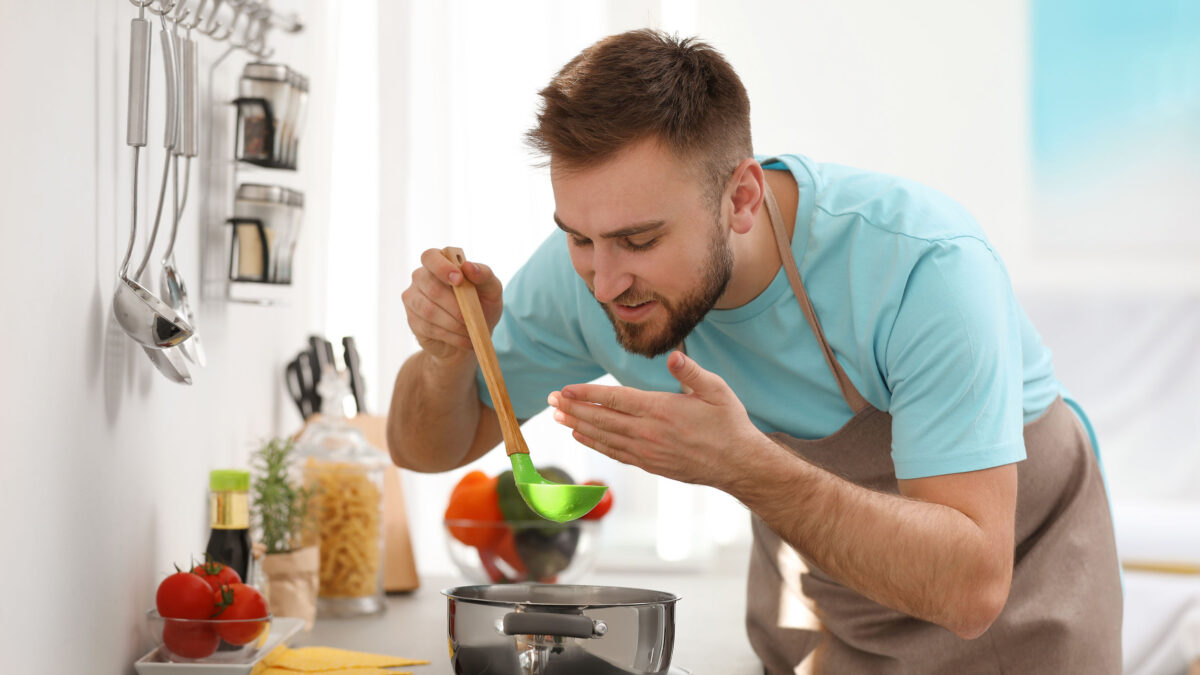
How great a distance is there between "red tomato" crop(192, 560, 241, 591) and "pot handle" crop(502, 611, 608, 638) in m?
0.33

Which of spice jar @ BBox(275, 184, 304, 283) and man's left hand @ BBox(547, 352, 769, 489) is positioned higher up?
spice jar @ BBox(275, 184, 304, 283)

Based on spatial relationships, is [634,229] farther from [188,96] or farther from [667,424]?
[188,96]

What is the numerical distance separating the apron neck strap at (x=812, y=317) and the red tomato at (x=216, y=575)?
0.67 m

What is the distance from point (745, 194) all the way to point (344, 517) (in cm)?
76

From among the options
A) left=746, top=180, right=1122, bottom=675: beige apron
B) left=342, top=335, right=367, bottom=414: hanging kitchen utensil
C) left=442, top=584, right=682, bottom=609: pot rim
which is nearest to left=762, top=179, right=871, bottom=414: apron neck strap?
left=746, top=180, right=1122, bottom=675: beige apron

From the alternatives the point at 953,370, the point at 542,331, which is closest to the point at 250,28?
the point at 542,331

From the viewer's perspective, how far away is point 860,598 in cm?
129

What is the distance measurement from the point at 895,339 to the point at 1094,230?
6.31 ft

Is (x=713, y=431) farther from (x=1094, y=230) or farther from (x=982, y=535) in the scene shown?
(x=1094, y=230)

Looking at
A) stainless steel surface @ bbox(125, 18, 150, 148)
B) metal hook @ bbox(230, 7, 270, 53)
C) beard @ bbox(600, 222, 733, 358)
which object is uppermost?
metal hook @ bbox(230, 7, 270, 53)

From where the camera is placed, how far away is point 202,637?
106cm

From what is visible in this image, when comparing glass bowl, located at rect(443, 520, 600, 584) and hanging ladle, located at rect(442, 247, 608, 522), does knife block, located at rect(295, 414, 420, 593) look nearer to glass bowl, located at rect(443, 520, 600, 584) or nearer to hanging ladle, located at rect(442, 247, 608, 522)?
glass bowl, located at rect(443, 520, 600, 584)

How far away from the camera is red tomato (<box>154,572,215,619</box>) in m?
1.05

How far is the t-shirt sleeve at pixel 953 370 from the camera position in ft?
3.46
